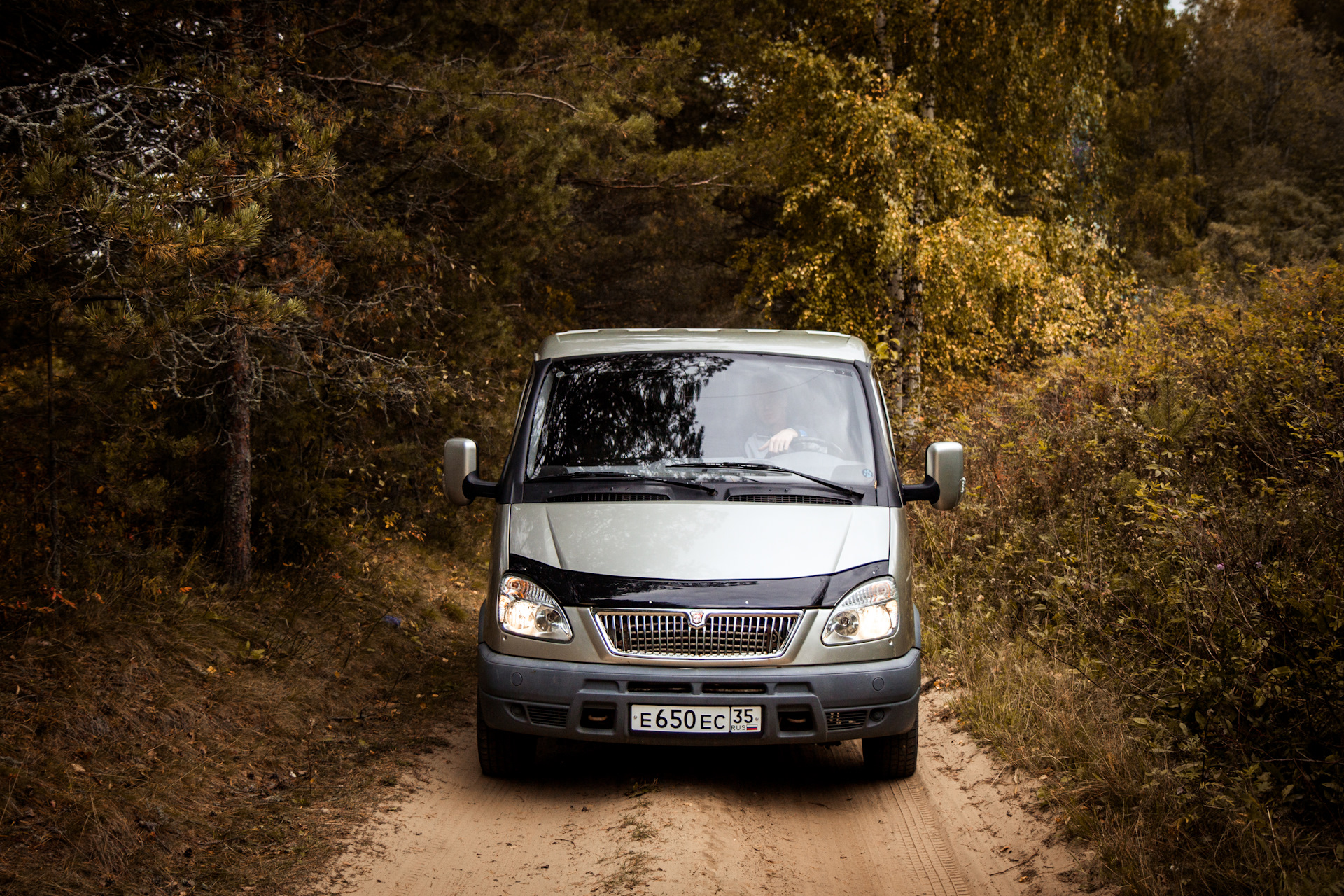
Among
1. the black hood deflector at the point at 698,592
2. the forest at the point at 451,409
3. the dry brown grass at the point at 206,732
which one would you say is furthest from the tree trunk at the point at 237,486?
the black hood deflector at the point at 698,592

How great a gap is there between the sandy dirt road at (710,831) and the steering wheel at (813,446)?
169 cm

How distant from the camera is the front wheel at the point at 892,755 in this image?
16.9 ft

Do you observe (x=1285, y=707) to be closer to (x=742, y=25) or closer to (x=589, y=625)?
(x=589, y=625)

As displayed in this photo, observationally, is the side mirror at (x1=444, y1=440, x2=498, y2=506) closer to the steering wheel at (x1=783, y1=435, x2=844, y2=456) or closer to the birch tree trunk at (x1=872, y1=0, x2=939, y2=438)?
the steering wheel at (x1=783, y1=435, x2=844, y2=456)

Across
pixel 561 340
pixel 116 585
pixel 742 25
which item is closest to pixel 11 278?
pixel 116 585

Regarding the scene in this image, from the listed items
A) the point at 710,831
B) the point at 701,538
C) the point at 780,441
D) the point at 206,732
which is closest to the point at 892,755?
→ the point at 710,831

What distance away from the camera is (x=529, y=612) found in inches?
185

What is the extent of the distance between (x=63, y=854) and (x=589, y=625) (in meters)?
2.21

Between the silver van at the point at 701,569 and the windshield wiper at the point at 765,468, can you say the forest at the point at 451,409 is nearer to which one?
the silver van at the point at 701,569

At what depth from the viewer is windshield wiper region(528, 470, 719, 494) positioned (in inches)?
199

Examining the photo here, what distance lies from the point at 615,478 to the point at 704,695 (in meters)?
1.20

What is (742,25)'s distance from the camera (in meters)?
18.6

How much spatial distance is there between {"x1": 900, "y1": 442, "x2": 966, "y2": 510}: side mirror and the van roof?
2.65 feet

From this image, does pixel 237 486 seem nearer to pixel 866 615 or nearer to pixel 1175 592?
pixel 866 615
